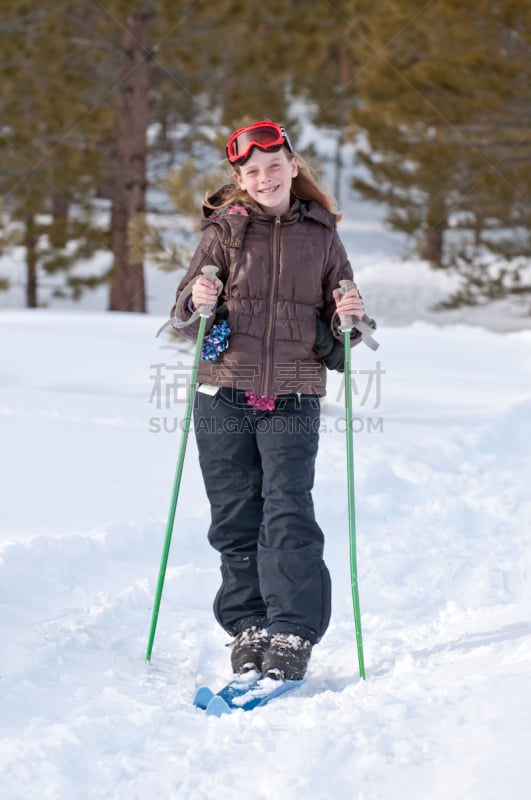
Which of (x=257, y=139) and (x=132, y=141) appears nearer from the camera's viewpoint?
(x=257, y=139)

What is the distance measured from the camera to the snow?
235 cm

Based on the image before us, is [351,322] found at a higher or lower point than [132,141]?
lower

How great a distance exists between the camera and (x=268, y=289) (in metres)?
3.14

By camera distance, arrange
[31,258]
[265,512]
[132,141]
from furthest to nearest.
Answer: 1. [31,258]
2. [132,141]
3. [265,512]

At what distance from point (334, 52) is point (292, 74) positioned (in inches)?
363

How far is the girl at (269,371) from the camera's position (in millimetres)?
3146

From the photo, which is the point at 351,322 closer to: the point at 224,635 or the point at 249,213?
the point at 249,213

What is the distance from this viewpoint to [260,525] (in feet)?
10.8

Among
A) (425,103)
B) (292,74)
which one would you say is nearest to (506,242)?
(425,103)

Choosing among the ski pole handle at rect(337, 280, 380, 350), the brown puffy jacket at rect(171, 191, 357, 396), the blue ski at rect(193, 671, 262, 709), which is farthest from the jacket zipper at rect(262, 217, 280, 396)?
the blue ski at rect(193, 671, 262, 709)

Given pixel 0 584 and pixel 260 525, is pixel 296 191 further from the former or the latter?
pixel 0 584

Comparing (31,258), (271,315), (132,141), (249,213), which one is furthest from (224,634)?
(31,258)

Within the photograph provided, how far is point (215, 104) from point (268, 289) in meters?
15.6

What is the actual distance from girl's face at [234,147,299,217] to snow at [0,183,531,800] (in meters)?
1.59
